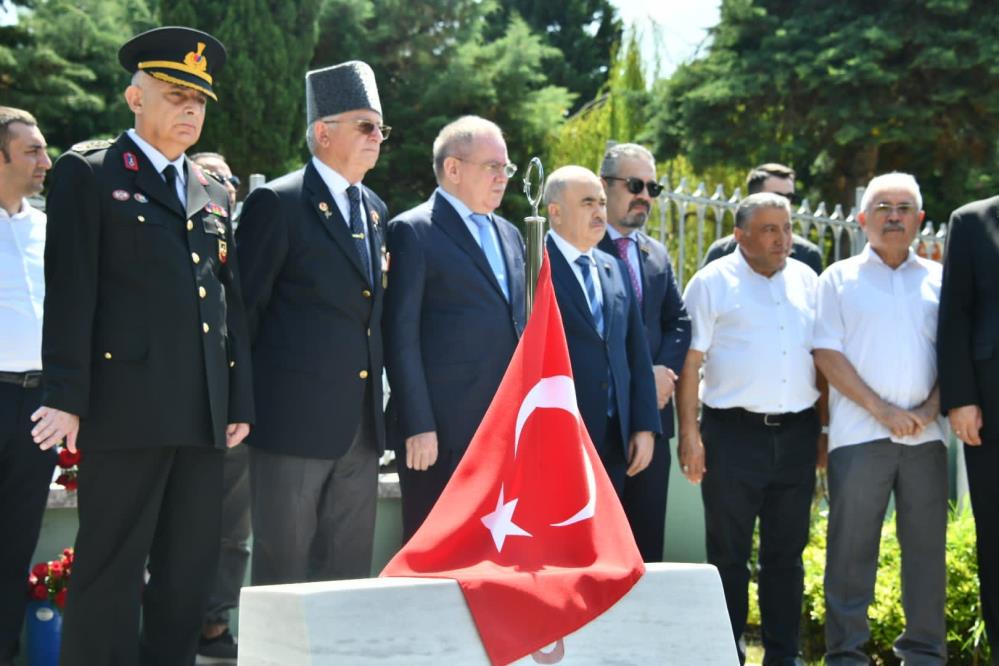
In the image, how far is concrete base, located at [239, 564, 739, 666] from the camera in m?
2.90

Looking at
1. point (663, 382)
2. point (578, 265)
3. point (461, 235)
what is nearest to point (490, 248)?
point (461, 235)

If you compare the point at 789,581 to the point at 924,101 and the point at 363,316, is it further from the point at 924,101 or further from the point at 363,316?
the point at 924,101

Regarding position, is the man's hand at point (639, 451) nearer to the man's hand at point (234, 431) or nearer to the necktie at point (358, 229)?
the necktie at point (358, 229)

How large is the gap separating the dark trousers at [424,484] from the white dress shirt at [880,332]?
1627 millimetres

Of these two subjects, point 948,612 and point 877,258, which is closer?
point 877,258

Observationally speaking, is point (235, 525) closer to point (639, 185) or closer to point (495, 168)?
point (495, 168)

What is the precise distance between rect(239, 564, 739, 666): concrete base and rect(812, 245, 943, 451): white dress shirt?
197 centimetres

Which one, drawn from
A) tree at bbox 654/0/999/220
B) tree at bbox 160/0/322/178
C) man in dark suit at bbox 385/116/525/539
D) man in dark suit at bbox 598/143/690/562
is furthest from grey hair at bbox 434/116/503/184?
tree at bbox 654/0/999/220

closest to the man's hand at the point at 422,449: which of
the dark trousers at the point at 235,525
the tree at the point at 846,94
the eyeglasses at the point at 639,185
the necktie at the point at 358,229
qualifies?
the necktie at the point at 358,229

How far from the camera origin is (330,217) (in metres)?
4.31

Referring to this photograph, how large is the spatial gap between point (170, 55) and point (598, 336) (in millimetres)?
1862

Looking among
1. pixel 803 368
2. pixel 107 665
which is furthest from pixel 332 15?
pixel 107 665

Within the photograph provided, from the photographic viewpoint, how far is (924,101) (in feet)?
62.0

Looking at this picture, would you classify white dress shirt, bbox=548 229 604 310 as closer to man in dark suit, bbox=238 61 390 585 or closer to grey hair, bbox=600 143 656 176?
grey hair, bbox=600 143 656 176
